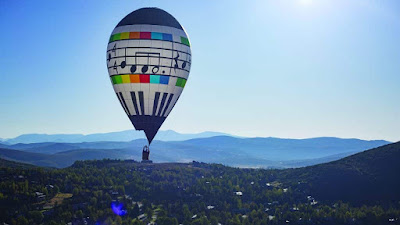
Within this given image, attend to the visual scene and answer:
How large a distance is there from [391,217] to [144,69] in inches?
2067

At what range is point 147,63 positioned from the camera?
281 feet

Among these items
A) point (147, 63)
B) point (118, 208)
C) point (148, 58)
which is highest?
point (148, 58)

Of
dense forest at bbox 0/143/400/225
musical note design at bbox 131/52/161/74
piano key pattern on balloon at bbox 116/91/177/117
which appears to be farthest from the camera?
piano key pattern on balloon at bbox 116/91/177/117

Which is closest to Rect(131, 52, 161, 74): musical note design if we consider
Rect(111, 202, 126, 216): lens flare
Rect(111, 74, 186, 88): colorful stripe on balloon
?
Rect(111, 74, 186, 88): colorful stripe on balloon

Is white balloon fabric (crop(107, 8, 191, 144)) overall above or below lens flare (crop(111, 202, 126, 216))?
above

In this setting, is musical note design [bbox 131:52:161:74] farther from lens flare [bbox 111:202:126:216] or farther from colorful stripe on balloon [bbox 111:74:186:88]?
lens flare [bbox 111:202:126:216]

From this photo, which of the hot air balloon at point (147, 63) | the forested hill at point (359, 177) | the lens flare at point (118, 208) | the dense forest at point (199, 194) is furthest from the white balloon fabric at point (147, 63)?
the forested hill at point (359, 177)

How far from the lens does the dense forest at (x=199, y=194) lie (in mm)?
82125

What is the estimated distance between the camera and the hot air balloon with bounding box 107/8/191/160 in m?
85.9

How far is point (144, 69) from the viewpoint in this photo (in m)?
85.9

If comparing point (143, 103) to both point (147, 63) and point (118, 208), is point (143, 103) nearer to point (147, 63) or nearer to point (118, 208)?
point (147, 63)

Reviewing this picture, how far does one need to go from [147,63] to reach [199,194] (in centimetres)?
3226

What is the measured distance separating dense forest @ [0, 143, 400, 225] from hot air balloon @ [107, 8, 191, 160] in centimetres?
1555

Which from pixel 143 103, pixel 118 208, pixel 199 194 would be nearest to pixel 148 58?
pixel 143 103
